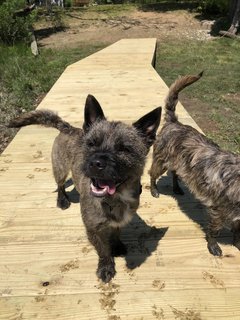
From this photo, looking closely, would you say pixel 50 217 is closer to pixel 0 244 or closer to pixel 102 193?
pixel 0 244

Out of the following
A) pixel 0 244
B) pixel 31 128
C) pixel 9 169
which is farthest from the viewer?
pixel 31 128

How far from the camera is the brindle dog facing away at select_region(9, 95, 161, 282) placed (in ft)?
10.4

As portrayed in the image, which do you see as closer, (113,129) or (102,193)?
(102,193)

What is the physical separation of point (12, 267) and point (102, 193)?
1334 mm

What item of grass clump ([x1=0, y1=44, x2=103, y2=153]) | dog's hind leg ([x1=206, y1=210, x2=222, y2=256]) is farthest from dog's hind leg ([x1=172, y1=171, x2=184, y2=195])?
grass clump ([x1=0, y1=44, x2=103, y2=153])

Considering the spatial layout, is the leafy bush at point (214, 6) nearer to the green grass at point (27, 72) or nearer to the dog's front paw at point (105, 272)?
the green grass at point (27, 72)

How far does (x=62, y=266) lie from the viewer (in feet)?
12.2

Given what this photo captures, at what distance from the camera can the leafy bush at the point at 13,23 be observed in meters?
13.9

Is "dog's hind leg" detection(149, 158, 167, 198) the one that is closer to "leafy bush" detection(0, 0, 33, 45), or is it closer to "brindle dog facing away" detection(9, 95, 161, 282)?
"brindle dog facing away" detection(9, 95, 161, 282)

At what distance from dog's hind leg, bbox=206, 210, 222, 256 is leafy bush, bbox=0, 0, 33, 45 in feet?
41.6

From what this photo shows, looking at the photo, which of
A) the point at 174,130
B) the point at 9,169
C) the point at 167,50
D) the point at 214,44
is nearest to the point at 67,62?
the point at 167,50

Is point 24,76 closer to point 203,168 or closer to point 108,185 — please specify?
point 203,168

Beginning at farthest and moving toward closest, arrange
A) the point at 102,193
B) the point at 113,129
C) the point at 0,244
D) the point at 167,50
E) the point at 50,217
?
1. the point at 167,50
2. the point at 50,217
3. the point at 0,244
4. the point at 113,129
5. the point at 102,193

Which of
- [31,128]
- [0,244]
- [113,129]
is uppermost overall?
[113,129]
